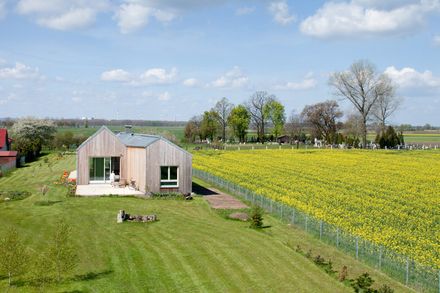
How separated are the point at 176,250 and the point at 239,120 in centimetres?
11158

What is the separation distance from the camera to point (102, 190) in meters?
37.3

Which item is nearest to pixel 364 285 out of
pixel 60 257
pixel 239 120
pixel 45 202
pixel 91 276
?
pixel 91 276

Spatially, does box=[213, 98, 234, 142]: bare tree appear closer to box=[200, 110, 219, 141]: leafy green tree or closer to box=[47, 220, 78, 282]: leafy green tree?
box=[200, 110, 219, 141]: leafy green tree

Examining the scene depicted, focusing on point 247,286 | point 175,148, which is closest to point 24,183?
point 175,148

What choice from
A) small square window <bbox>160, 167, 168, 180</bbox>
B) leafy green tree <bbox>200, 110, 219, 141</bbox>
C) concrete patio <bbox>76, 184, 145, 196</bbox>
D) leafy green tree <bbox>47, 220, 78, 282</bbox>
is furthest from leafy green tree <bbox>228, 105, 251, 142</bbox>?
leafy green tree <bbox>47, 220, 78, 282</bbox>

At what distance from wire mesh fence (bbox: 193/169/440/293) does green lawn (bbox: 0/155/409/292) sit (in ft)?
1.61

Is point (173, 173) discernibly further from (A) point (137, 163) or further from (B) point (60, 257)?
(B) point (60, 257)

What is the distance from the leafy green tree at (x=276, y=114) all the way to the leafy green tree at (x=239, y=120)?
612 cm

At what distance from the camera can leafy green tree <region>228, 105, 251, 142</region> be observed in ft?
436

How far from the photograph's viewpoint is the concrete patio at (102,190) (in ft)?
118

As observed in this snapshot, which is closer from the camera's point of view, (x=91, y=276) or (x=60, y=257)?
(x=60, y=257)

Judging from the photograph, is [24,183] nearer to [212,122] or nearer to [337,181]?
[337,181]

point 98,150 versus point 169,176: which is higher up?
point 98,150

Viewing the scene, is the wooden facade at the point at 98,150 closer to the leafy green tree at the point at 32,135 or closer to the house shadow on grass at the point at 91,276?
the house shadow on grass at the point at 91,276
